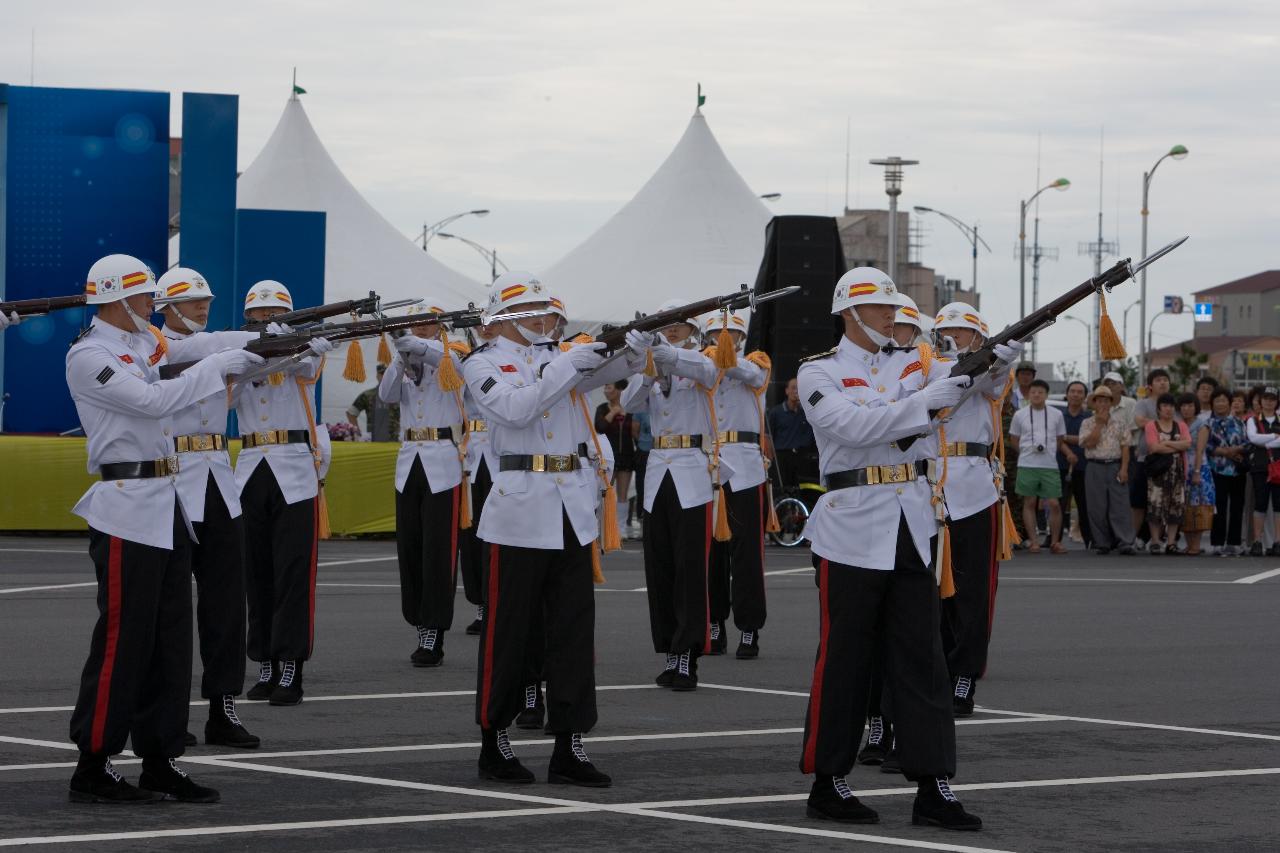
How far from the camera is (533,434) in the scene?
29.3 ft

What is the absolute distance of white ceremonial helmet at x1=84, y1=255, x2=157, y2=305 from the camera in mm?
8305

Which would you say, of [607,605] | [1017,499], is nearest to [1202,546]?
[1017,499]

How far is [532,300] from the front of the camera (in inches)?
354

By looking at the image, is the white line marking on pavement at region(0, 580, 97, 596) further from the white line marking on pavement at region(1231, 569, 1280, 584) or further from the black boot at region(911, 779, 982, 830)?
the white line marking on pavement at region(1231, 569, 1280, 584)

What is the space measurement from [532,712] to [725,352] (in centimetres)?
254

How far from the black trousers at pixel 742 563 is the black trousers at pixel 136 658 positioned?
513 centimetres

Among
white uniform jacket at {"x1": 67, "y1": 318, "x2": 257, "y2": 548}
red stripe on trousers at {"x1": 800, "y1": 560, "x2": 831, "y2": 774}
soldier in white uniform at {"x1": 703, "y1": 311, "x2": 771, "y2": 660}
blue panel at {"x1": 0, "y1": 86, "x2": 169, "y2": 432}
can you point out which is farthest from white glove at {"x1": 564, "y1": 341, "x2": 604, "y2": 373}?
blue panel at {"x1": 0, "y1": 86, "x2": 169, "y2": 432}

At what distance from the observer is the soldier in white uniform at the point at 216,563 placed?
9.23 m

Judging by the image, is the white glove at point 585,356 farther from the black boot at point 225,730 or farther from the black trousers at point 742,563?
the black trousers at point 742,563

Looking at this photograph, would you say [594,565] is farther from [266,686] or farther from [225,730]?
[266,686]

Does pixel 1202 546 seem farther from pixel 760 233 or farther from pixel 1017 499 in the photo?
pixel 760 233

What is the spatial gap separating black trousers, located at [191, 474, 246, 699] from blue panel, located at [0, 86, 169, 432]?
16741 millimetres

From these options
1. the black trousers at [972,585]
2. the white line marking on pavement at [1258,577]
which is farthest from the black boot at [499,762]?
the white line marking on pavement at [1258,577]

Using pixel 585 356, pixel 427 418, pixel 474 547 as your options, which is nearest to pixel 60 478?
pixel 474 547
